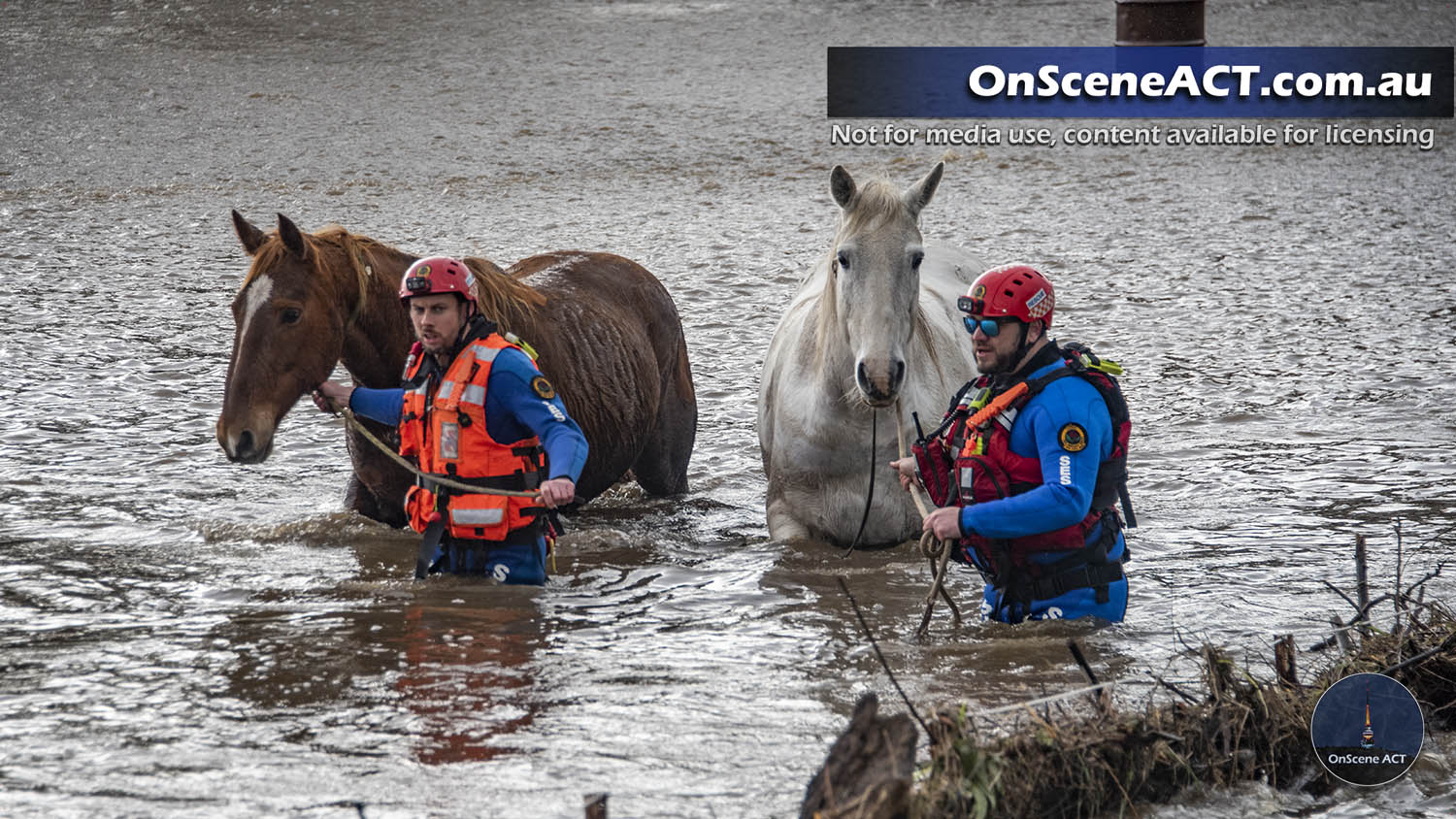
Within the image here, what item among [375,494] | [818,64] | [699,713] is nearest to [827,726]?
[699,713]

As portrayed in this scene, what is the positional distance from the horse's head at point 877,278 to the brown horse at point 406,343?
140 cm

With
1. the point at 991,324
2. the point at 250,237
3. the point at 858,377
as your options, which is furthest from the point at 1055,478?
the point at 250,237

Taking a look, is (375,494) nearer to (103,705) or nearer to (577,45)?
(103,705)

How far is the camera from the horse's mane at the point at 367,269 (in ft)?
20.4

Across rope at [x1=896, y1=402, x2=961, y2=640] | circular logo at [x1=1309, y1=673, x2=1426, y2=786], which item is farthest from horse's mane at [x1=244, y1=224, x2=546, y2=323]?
circular logo at [x1=1309, y1=673, x2=1426, y2=786]

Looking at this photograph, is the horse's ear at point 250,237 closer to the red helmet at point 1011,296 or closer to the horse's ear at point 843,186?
the horse's ear at point 843,186

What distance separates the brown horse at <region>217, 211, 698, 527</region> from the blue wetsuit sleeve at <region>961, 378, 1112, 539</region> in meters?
2.65

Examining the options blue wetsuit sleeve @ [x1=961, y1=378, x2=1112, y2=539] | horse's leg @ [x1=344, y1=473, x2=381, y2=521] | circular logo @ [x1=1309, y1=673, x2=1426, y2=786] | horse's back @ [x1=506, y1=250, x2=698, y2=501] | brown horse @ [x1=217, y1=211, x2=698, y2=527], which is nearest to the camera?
circular logo @ [x1=1309, y1=673, x2=1426, y2=786]

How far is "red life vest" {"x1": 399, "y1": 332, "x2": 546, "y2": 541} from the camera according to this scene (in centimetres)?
586

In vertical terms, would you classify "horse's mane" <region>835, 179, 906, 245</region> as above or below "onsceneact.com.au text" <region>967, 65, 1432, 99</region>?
below

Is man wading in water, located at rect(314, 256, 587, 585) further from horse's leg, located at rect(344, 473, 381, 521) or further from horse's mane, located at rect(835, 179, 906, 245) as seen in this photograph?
horse's mane, located at rect(835, 179, 906, 245)

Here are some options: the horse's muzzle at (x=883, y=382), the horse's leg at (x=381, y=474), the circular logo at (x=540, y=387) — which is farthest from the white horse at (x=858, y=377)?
the horse's leg at (x=381, y=474)

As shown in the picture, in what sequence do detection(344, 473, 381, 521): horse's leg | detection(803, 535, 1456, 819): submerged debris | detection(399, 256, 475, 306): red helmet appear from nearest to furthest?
detection(803, 535, 1456, 819): submerged debris, detection(399, 256, 475, 306): red helmet, detection(344, 473, 381, 521): horse's leg

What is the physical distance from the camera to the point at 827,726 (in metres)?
4.80
